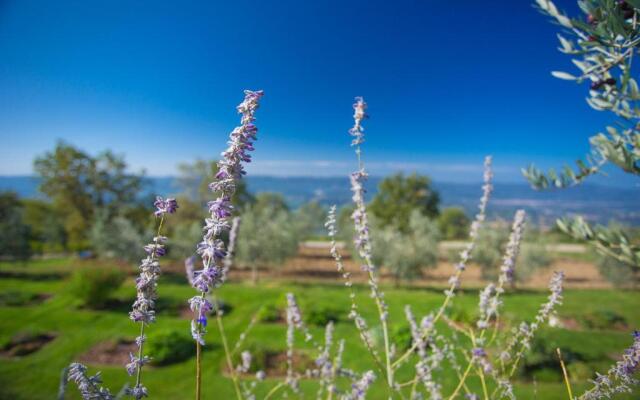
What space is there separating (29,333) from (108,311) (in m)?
4.42

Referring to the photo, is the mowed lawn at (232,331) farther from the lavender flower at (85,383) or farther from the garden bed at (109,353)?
the lavender flower at (85,383)

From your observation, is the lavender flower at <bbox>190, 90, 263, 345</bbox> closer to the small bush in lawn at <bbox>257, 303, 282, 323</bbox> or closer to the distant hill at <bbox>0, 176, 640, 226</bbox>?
the distant hill at <bbox>0, 176, 640, 226</bbox>

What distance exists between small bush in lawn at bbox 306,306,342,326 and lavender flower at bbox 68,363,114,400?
18.7 meters

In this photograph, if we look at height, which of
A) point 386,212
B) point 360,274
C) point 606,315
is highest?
point 386,212

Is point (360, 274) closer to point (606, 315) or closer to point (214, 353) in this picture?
point (606, 315)

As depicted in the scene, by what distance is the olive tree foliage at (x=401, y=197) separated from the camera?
59.0 metres

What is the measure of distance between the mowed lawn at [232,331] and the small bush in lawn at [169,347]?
16.5 inches

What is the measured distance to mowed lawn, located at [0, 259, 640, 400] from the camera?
515 inches

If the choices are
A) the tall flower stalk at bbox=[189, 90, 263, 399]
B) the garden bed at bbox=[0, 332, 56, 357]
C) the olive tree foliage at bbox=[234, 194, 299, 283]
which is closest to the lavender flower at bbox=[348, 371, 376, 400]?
the tall flower stalk at bbox=[189, 90, 263, 399]

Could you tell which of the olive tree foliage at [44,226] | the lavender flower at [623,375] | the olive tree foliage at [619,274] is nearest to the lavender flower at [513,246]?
the lavender flower at [623,375]

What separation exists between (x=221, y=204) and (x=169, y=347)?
16469mm

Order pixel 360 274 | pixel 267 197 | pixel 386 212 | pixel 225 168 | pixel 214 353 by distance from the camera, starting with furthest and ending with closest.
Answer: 1. pixel 267 197
2. pixel 386 212
3. pixel 360 274
4. pixel 214 353
5. pixel 225 168

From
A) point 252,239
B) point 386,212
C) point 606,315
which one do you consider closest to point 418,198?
point 386,212

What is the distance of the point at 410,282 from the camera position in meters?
37.5
